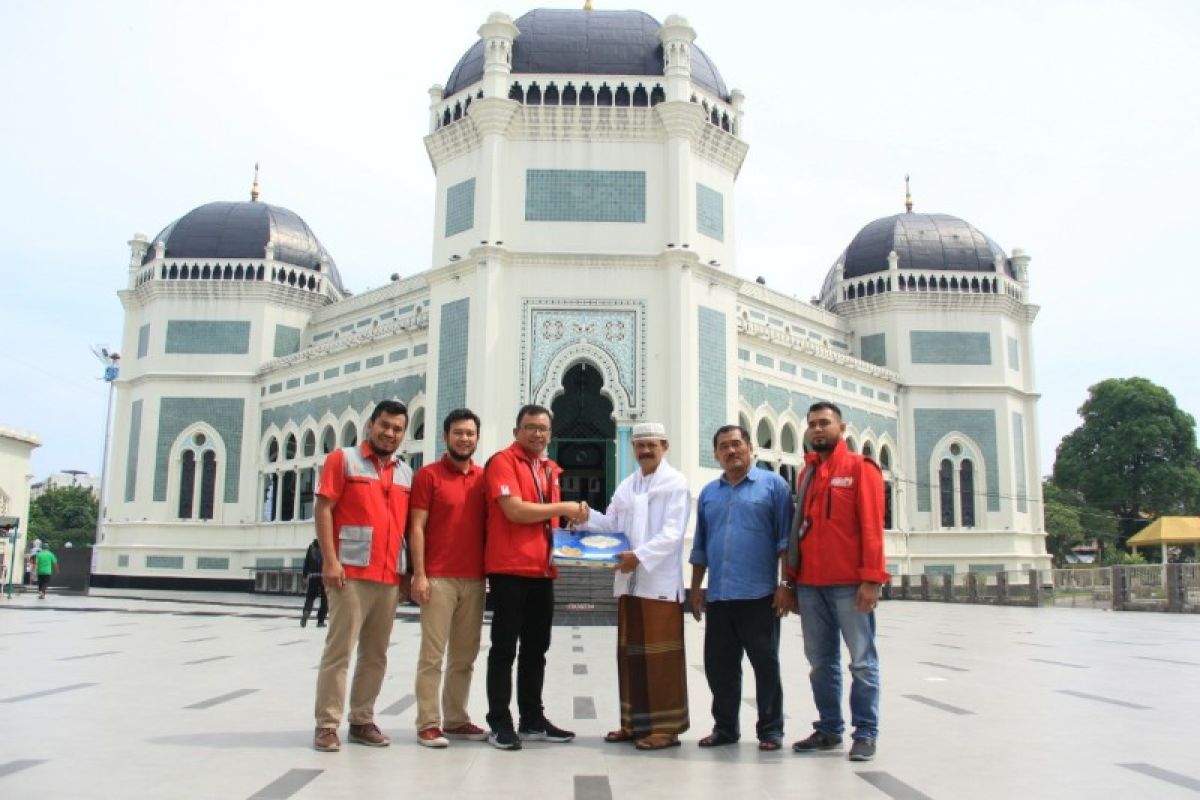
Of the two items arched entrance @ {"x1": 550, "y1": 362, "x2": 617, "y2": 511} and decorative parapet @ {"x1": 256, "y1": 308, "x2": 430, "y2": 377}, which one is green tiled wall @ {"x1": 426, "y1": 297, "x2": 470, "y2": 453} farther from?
arched entrance @ {"x1": 550, "y1": 362, "x2": 617, "y2": 511}

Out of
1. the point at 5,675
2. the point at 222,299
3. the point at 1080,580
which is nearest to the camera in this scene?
the point at 5,675

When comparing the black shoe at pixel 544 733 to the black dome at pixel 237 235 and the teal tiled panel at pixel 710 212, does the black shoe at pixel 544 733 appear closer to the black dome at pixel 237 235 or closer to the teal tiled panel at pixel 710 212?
the teal tiled panel at pixel 710 212

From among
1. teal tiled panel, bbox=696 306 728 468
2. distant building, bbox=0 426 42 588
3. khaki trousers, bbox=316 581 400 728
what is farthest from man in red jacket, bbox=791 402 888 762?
distant building, bbox=0 426 42 588

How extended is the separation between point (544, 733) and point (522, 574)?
0.93m

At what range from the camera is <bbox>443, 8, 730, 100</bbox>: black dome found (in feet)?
81.3

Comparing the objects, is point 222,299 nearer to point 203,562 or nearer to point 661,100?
point 203,562

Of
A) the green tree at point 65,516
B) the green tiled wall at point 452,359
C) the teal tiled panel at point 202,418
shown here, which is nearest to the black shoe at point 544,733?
the green tiled wall at point 452,359

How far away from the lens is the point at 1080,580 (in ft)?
84.3

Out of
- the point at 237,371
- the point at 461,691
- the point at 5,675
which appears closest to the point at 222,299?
the point at 237,371

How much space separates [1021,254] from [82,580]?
34.6 meters

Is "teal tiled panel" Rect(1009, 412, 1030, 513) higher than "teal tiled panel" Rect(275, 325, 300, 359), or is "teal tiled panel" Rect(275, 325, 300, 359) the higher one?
"teal tiled panel" Rect(275, 325, 300, 359)

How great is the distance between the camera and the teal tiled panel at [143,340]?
115 ft

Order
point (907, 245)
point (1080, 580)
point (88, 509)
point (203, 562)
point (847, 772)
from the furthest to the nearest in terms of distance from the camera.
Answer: point (88, 509) → point (907, 245) → point (203, 562) → point (1080, 580) → point (847, 772)

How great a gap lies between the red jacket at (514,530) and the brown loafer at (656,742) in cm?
106
